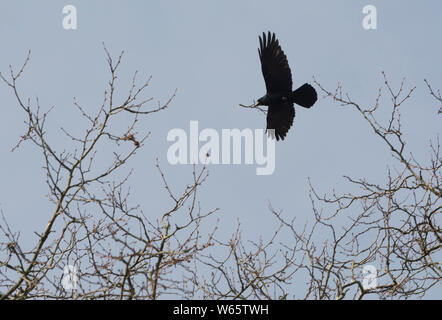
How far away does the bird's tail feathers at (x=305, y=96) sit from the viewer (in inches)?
426

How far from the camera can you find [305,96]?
10891 mm

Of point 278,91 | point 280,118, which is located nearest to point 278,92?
point 278,91

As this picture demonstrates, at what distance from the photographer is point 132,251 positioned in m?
5.70

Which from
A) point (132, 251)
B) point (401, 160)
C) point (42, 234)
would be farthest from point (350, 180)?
point (42, 234)

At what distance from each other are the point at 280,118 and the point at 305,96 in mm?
740

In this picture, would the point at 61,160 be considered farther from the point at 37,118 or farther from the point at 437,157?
the point at 437,157

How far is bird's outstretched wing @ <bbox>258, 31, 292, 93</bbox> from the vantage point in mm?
10570

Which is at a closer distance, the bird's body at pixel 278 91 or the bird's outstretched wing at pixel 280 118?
the bird's body at pixel 278 91

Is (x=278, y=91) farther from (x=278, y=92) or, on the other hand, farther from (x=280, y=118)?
(x=280, y=118)

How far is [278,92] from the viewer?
11.0 meters

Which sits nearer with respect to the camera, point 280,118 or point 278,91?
point 278,91

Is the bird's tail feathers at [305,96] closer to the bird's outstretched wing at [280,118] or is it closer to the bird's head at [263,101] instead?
the bird's outstretched wing at [280,118]

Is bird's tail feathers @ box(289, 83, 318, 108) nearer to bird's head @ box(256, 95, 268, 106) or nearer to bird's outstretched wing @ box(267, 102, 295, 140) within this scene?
bird's outstretched wing @ box(267, 102, 295, 140)

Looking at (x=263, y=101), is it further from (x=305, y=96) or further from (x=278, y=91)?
(x=305, y=96)
